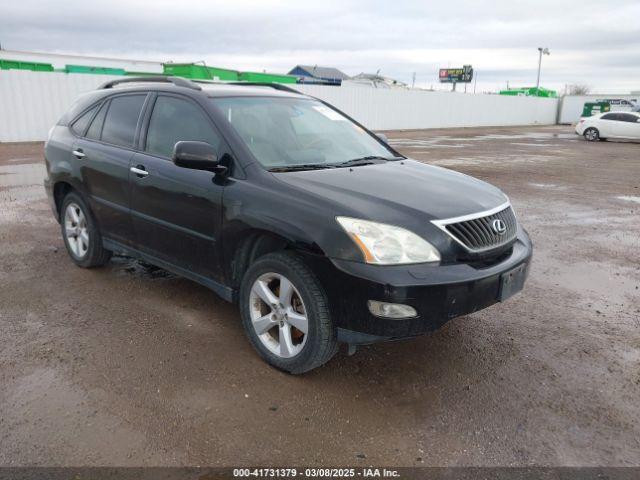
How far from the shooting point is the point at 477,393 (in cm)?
312

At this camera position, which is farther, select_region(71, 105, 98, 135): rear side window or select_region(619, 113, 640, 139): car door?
select_region(619, 113, 640, 139): car door

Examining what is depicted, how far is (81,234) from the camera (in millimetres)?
5070

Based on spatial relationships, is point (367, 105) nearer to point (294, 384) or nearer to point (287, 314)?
point (287, 314)

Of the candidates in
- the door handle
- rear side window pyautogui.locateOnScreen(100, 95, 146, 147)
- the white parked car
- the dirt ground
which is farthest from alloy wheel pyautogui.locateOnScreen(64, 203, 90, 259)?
the white parked car

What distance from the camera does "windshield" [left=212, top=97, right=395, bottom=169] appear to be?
3645 mm

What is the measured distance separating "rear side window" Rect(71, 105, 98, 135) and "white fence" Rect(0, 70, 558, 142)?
15.8m

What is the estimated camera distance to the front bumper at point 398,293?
9.09 ft

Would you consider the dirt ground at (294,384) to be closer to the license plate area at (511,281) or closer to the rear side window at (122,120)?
the license plate area at (511,281)

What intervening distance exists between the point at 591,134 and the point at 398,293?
2736cm

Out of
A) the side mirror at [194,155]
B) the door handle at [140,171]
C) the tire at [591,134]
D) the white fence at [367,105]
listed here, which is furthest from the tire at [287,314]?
the tire at [591,134]

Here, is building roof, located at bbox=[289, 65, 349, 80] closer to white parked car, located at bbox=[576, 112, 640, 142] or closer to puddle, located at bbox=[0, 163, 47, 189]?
white parked car, located at bbox=[576, 112, 640, 142]

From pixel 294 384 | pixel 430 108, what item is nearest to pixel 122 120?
pixel 294 384

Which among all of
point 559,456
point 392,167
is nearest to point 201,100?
point 392,167

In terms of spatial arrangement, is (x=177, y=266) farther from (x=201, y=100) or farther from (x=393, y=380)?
(x=393, y=380)
